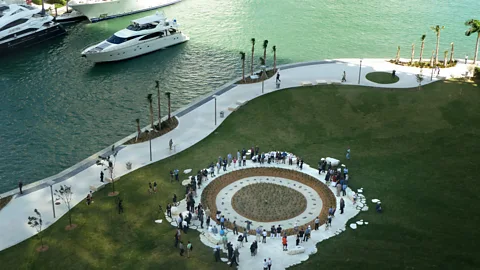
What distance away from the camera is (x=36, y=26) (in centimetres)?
10450

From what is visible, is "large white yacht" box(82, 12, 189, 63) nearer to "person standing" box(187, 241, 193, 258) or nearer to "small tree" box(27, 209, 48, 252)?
"small tree" box(27, 209, 48, 252)

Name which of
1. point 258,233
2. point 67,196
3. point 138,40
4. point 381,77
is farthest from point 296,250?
point 138,40

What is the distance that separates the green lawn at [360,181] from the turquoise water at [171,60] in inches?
485

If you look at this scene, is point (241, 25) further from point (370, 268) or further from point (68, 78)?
point (370, 268)

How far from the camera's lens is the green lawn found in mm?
46594

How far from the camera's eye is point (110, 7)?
118 m

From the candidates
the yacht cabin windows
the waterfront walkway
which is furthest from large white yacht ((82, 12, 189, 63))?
the waterfront walkway

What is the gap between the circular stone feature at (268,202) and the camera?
52656 mm

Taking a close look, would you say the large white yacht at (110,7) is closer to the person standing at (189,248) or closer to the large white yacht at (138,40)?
the large white yacht at (138,40)

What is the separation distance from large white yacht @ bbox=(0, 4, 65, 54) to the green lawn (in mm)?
48311

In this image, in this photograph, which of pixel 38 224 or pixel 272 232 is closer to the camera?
pixel 38 224

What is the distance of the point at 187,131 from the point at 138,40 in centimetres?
3355

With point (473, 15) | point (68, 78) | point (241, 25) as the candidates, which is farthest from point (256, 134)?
point (473, 15)

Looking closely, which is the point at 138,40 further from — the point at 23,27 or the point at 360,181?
the point at 360,181
